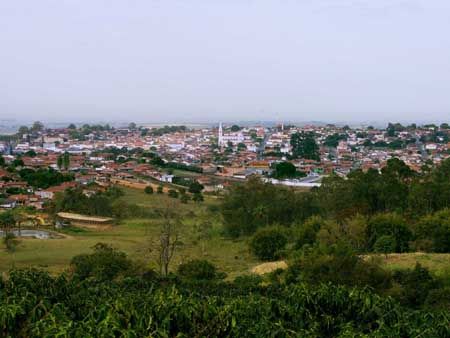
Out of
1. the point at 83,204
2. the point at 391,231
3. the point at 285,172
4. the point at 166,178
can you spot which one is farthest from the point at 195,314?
the point at 285,172

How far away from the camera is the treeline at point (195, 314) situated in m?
8.48

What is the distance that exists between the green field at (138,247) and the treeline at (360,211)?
173cm

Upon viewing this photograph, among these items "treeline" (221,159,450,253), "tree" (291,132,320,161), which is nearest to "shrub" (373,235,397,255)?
"treeline" (221,159,450,253)

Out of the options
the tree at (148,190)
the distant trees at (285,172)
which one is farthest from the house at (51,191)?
the distant trees at (285,172)

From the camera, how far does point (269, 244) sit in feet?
69.4

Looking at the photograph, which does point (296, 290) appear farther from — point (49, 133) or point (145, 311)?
point (49, 133)

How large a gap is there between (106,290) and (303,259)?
237 inches

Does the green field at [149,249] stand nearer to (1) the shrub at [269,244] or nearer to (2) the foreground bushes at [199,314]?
(1) the shrub at [269,244]

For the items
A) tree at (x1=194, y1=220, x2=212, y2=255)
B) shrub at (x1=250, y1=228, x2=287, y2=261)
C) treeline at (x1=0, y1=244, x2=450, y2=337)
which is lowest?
tree at (x1=194, y1=220, x2=212, y2=255)

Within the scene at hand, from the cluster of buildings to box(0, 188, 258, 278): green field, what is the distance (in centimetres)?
886

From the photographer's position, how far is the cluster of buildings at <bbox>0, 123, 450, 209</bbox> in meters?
46.2

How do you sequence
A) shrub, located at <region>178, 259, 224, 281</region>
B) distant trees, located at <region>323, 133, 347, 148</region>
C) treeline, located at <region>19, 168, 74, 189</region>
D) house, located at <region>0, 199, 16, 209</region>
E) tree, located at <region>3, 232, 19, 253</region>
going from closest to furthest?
shrub, located at <region>178, 259, 224, 281</region>, tree, located at <region>3, 232, 19, 253</region>, house, located at <region>0, 199, 16, 209</region>, treeline, located at <region>19, 168, 74, 189</region>, distant trees, located at <region>323, 133, 347, 148</region>

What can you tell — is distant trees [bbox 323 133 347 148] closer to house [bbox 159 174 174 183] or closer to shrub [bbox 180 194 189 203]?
house [bbox 159 174 174 183]

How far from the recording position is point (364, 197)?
2470 cm
